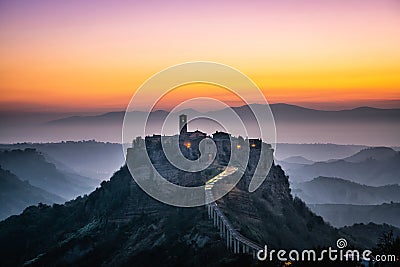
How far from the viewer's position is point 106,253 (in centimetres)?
10262

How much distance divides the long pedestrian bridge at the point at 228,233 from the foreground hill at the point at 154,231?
0.92m

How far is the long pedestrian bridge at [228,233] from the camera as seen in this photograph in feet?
260

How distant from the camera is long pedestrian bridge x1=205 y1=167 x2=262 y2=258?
79.3m

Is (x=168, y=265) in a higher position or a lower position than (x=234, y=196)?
lower

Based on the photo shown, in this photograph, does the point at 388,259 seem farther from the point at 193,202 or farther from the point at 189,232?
the point at 193,202

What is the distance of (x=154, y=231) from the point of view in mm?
99125

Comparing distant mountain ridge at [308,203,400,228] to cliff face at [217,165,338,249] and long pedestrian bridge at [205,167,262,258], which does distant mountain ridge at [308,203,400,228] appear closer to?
cliff face at [217,165,338,249]

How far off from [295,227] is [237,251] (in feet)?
85.5

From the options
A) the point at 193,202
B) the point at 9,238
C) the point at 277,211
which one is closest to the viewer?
the point at 193,202

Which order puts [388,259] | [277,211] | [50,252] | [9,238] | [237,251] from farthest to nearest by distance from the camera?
[9,238] → [50,252] → [277,211] → [237,251] → [388,259]

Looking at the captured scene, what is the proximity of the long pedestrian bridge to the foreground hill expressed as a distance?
92 centimetres

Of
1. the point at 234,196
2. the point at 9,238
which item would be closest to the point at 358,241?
the point at 234,196

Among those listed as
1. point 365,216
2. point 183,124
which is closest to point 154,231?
point 183,124

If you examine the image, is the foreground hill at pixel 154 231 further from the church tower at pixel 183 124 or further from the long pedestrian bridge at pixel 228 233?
the church tower at pixel 183 124
